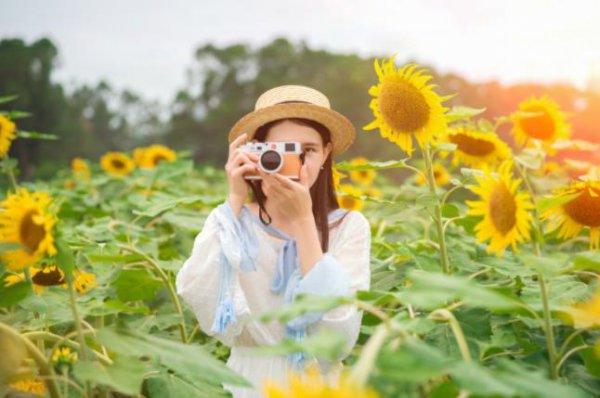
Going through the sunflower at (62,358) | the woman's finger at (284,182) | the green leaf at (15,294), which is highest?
the woman's finger at (284,182)

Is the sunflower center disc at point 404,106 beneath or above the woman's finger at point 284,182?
above

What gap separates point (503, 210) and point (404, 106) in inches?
22.2

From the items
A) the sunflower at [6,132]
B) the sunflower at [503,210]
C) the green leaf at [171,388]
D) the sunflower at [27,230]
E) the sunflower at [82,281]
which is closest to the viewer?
the sunflower at [27,230]

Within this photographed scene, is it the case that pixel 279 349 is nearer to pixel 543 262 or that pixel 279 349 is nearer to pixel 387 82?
pixel 543 262

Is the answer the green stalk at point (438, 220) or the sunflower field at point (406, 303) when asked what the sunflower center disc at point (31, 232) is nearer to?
the sunflower field at point (406, 303)

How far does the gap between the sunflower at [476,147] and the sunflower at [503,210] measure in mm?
1016

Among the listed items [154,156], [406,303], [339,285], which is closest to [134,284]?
→ [339,285]

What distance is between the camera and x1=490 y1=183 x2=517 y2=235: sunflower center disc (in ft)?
4.39

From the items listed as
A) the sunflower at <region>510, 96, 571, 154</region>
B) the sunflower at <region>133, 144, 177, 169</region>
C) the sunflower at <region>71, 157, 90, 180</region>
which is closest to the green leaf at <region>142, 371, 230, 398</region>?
the sunflower at <region>510, 96, 571, 154</region>

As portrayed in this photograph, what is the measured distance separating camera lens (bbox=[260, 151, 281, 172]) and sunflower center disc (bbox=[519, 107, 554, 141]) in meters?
1.75

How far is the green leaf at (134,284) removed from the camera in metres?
2.02

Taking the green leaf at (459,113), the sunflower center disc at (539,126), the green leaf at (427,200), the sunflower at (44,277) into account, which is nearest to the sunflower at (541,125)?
the sunflower center disc at (539,126)

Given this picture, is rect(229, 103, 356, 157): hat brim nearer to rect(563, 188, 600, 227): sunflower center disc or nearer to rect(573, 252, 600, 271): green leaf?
rect(563, 188, 600, 227): sunflower center disc

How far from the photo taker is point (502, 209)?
135cm
